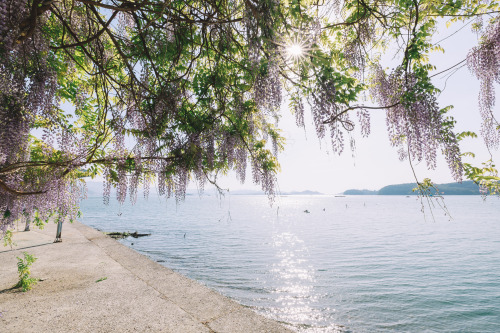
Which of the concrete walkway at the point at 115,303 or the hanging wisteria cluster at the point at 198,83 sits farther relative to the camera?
the concrete walkway at the point at 115,303

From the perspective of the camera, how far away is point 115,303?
221 inches

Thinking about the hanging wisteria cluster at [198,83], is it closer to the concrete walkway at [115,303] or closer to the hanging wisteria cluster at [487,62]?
the hanging wisteria cluster at [487,62]

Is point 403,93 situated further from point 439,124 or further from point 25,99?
Answer: point 25,99

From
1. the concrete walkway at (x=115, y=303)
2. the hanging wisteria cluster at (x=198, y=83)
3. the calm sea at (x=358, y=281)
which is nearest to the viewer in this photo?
the hanging wisteria cluster at (x=198, y=83)

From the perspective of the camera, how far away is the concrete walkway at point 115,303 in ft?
15.3

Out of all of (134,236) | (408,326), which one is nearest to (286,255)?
(408,326)

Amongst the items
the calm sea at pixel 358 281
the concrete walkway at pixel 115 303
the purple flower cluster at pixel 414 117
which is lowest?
the calm sea at pixel 358 281

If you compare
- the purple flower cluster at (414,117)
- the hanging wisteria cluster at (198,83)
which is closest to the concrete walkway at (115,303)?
the hanging wisteria cluster at (198,83)

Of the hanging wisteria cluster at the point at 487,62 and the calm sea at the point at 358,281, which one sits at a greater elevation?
the hanging wisteria cluster at the point at 487,62

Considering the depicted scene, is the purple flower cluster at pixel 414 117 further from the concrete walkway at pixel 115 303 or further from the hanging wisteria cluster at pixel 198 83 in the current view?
the concrete walkway at pixel 115 303

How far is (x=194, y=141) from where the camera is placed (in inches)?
154

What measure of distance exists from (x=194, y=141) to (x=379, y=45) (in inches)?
123

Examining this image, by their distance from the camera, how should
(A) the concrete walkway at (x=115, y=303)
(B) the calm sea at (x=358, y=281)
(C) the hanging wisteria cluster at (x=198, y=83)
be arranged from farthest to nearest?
(B) the calm sea at (x=358, y=281) → (A) the concrete walkway at (x=115, y=303) → (C) the hanging wisteria cluster at (x=198, y=83)

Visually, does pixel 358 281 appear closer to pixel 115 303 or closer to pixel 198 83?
pixel 115 303
